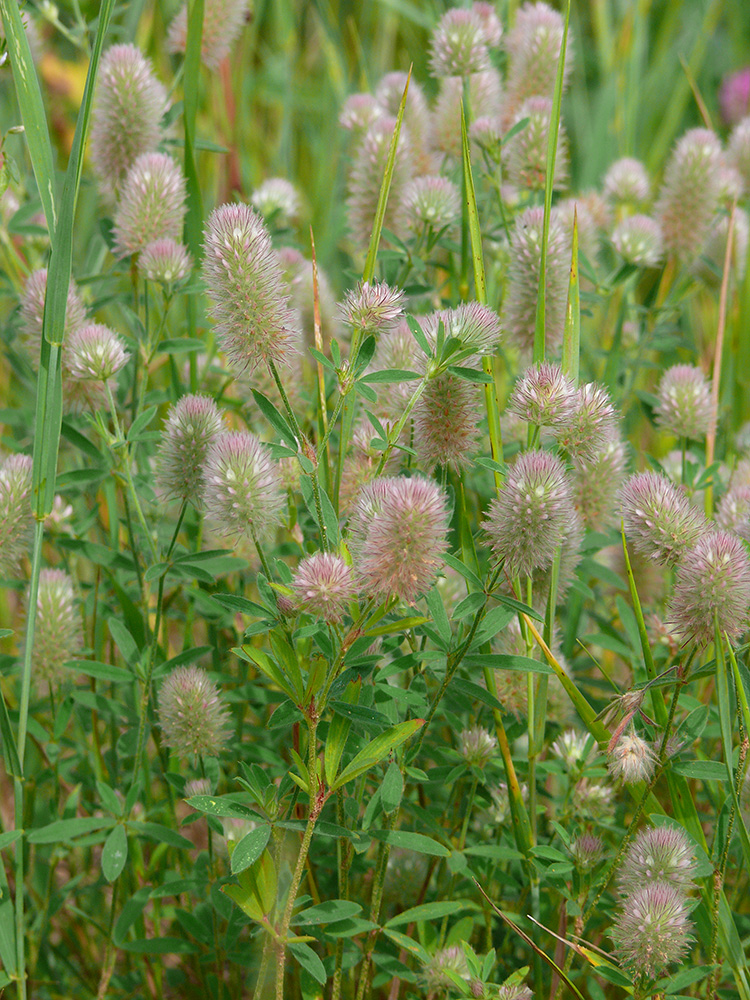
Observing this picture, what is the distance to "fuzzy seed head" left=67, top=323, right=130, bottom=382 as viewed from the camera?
1479 mm

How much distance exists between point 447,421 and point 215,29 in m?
1.36

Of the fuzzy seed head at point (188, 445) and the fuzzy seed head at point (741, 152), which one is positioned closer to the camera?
the fuzzy seed head at point (188, 445)

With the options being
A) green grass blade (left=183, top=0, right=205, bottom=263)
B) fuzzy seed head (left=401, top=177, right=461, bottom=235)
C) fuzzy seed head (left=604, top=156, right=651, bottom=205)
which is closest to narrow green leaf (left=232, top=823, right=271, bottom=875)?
green grass blade (left=183, top=0, right=205, bottom=263)

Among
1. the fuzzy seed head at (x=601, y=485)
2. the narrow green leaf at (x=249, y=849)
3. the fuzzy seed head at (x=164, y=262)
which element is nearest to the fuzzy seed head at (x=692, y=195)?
the fuzzy seed head at (x=601, y=485)

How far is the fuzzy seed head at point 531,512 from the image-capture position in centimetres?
117

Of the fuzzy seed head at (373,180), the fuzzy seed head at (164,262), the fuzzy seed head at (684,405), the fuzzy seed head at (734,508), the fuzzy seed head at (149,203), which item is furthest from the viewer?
the fuzzy seed head at (373,180)

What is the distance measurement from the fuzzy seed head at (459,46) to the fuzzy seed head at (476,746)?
1202mm

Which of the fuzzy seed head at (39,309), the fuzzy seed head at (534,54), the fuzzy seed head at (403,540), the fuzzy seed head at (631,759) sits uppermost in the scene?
the fuzzy seed head at (534,54)

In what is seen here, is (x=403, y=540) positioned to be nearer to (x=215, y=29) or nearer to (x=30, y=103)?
(x=30, y=103)

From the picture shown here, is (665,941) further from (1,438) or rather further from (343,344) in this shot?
(1,438)

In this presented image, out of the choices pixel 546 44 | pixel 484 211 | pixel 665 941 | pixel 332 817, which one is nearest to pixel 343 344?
pixel 484 211

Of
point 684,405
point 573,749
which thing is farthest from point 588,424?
point 684,405

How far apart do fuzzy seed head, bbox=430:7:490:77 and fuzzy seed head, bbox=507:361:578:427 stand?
938mm

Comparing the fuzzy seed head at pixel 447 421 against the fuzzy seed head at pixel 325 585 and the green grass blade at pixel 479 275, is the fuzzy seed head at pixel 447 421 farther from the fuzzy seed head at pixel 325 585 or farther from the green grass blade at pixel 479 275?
the fuzzy seed head at pixel 325 585
